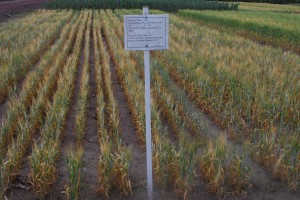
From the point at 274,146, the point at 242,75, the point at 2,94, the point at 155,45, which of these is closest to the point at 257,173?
the point at 274,146

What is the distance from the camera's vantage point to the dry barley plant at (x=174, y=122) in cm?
401

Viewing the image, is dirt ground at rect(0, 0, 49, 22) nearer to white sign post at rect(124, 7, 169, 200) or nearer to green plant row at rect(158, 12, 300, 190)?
green plant row at rect(158, 12, 300, 190)

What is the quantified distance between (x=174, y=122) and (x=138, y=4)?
33.8 metres

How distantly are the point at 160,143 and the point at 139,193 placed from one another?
0.64 m

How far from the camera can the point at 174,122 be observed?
554cm

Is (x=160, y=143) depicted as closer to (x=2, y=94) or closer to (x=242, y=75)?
(x=242, y=75)

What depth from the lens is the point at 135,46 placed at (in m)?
3.77

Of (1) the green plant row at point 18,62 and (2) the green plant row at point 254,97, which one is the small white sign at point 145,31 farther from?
(1) the green plant row at point 18,62

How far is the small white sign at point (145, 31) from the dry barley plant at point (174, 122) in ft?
3.99

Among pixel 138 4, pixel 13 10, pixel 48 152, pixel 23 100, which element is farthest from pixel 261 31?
pixel 13 10

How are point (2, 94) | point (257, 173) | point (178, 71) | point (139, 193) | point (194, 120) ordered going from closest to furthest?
point (139, 193) → point (257, 173) → point (194, 120) → point (2, 94) → point (178, 71)

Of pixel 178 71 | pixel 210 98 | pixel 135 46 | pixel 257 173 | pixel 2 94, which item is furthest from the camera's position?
pixel 178 71

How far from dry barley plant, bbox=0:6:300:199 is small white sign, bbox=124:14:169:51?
122 centimetres

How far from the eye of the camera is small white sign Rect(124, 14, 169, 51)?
3709 mm
